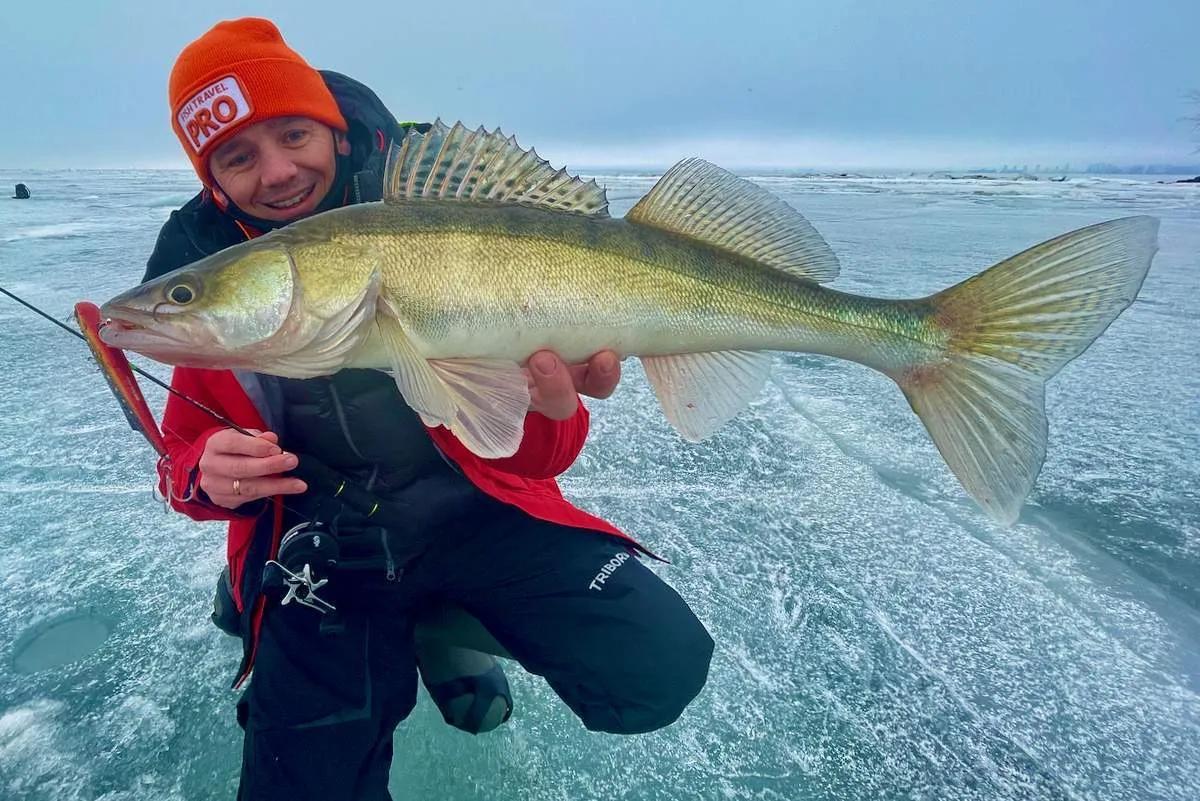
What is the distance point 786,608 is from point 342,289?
5.92ft

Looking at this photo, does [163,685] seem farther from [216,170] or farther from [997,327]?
[997,327]

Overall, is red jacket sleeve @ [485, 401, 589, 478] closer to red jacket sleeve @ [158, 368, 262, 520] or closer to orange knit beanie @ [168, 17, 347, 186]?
red jacket sleeve @ [158, 368, 262, 520]

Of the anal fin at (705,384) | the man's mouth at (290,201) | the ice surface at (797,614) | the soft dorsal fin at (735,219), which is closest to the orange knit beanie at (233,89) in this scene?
the man's mouth at (290,201)

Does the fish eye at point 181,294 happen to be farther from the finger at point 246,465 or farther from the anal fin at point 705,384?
the anal fin at point 705,384

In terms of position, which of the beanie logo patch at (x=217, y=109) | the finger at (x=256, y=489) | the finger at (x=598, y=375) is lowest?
the finger at (x=256, y=489)

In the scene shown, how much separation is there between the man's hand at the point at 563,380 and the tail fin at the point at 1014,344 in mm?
812

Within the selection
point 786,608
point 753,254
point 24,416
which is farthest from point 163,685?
point 24,416

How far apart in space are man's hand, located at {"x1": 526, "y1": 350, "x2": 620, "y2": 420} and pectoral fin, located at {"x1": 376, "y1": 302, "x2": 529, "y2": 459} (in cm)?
8

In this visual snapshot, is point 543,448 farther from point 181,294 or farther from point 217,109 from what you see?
point 217,109

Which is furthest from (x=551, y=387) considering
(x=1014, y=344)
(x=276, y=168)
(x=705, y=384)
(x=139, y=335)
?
(x=1014, y=344)

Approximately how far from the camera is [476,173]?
179cm

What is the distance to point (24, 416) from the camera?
3648 mm

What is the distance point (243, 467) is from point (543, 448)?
84 centimetres

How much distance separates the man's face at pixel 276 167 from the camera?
6.70 feet
